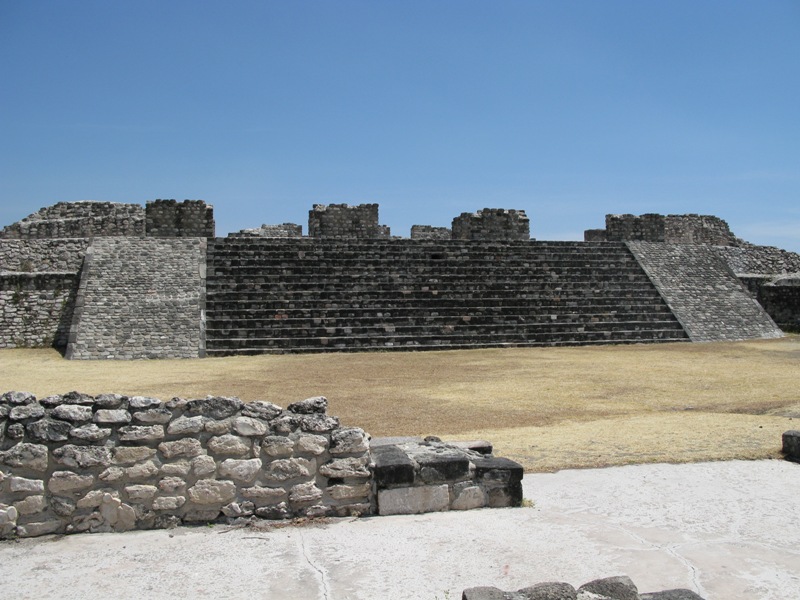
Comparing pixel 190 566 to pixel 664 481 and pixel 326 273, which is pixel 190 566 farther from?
pixel 326 273

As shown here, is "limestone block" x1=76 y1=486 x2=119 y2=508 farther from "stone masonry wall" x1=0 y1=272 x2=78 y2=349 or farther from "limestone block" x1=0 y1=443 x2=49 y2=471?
"stone masonry wall" x1=0 y1=272 x2=78 y2=349

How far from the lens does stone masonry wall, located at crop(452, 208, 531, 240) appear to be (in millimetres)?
23141

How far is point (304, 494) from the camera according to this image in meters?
4.48

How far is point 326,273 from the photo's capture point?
Answer: 1944 centimetres

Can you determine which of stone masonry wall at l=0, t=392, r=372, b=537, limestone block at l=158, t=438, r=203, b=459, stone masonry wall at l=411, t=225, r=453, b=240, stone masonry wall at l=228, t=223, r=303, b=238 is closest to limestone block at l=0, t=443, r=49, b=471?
stone masonry wall at l=0, t=392, r=372, b=537

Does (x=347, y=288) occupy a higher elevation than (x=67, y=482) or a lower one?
higher

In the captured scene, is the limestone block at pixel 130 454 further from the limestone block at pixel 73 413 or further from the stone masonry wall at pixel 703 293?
the stone masonry wall at pixel 703 293

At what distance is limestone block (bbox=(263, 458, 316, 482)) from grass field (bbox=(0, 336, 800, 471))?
6.80ft

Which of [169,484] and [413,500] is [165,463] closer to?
[169,484]

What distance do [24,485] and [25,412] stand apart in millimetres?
412

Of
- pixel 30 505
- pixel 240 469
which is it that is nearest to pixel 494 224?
pixel 240 469

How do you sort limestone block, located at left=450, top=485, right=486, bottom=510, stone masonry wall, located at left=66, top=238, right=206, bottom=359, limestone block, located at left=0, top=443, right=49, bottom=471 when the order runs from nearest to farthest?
limestone block, located at left=0, top=443, right=49, bottom=471 < limestone block, located at left=450, top=485, right=486, bottom=510 < stone masonry wall, located at left=66, top=238, right=206, bottom=359

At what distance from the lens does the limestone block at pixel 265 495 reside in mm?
4406

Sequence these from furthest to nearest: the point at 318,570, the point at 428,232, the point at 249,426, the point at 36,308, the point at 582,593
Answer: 1. the point at 428,232
2. the point at 36,308
3. the point at 249,426
4. the point at 318,570
5. the point at 582,593
